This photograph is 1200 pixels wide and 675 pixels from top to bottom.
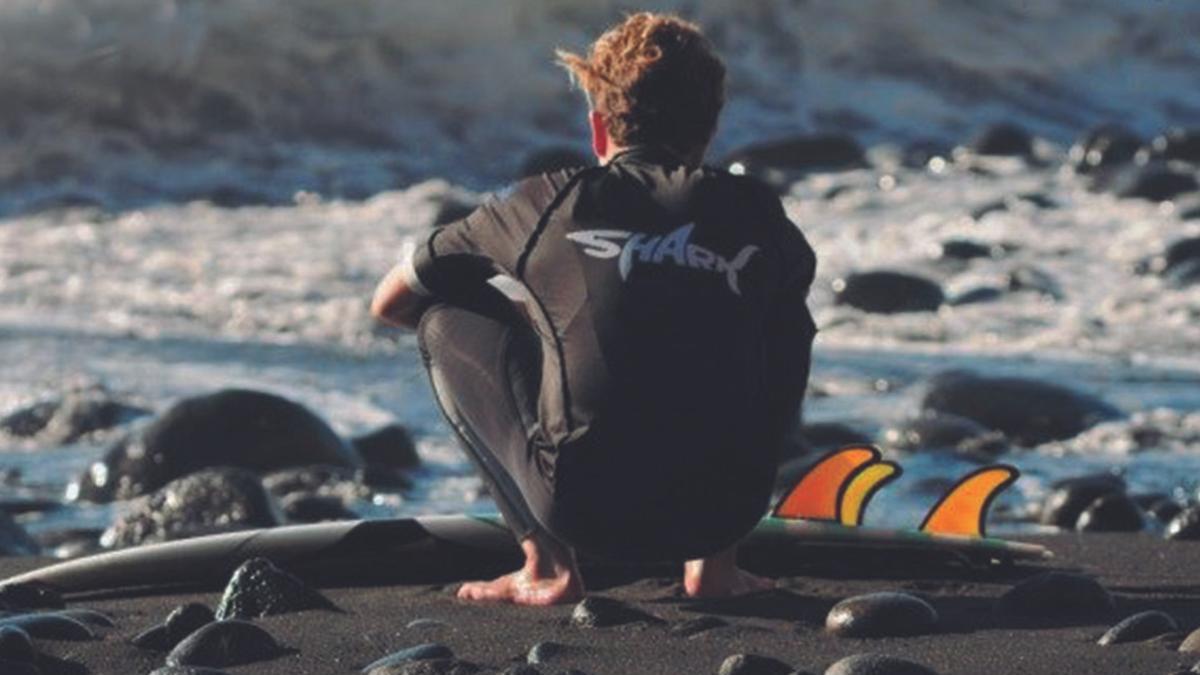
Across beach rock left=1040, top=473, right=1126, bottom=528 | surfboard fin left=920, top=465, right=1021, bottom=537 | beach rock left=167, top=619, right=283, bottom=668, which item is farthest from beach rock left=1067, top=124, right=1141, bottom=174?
beach rock left=167, top=619, right=283, bottom=668

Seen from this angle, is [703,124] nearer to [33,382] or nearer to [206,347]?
[33,382]

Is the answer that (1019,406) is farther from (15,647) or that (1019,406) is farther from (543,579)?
(15,647)

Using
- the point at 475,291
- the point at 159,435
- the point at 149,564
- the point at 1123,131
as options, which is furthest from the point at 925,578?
the point at 1123,131

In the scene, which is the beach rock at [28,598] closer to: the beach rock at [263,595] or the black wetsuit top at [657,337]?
the beach rock at [263,595]

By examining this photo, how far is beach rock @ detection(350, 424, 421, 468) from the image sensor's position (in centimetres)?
Answer: 855

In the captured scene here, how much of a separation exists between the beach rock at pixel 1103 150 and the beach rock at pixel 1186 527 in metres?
9.79

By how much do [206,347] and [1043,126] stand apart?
8.46m

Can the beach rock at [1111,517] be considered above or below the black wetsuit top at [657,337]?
below

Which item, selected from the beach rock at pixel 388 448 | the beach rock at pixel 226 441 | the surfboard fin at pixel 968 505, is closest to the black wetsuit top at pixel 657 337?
the surfboard fin at pixel 968 505

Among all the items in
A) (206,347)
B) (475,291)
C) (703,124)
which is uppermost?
(703,124)

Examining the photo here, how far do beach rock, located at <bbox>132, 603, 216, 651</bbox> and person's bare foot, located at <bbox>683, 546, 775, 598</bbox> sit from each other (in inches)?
35.2

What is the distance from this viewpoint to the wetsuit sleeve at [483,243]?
489 cm

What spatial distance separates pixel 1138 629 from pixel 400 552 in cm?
154

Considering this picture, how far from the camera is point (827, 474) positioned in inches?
224
